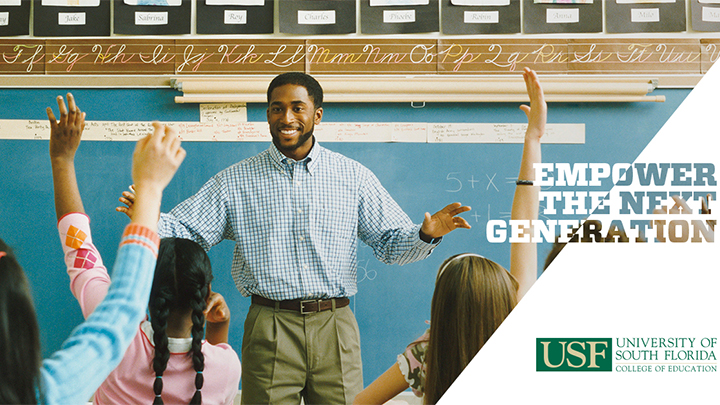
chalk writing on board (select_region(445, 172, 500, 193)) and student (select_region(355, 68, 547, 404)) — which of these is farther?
chalk writing on board (select_region(445, 172, 500, 193))

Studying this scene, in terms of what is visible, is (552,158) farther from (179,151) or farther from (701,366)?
(179,151)

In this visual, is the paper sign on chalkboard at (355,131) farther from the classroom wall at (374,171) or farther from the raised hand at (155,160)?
the raised hand at (155,160)

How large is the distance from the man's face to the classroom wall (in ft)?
1.51

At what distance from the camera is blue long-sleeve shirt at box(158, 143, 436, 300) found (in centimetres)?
177

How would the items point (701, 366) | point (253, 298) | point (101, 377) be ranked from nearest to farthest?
point (101, 377), point (253, 298), point (701, 366)

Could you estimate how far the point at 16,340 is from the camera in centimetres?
77

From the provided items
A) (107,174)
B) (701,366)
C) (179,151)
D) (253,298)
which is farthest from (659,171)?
(107,174)

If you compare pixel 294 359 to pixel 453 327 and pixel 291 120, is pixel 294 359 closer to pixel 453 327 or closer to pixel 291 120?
pixel 453 327

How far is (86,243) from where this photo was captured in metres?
1.25

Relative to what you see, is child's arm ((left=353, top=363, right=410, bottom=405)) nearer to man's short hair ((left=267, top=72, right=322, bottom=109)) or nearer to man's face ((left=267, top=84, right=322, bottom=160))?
man's face ((left=267, top=84, right=322, bottom=160))

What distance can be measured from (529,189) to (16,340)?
131 cm

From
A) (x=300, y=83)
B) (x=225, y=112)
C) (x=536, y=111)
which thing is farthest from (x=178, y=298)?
(x=225, y=112)

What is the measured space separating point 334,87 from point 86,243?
1378 millimetres

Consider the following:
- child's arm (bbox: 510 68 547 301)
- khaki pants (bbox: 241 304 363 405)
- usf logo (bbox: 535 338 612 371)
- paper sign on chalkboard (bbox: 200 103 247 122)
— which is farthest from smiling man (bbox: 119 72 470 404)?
usf logo (bbox: 535 338 612 371)
